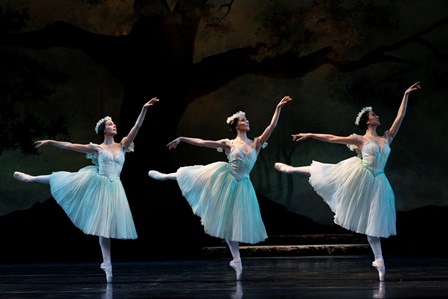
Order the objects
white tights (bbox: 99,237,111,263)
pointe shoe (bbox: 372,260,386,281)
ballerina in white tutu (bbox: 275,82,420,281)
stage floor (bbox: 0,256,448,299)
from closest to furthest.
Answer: stage floor (bbox: 0,256,448,299) → pointe shoe (bbox: 372,260,386,281) → ballerina in white tutu (bbox: 275,82,420,281) → white tights (bbox: 99,237,111,263)

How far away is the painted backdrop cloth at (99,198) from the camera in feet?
23.1

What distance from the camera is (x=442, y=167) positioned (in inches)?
421

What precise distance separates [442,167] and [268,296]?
6.07 metres

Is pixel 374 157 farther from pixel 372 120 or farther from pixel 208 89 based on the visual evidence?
pixel 208 89

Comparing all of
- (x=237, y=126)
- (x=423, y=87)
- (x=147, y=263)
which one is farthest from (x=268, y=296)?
(x=423, y=87)

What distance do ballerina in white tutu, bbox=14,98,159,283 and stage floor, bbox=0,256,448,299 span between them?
444mm

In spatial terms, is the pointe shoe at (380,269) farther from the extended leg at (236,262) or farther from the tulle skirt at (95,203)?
the tulle skirt at (95,203)

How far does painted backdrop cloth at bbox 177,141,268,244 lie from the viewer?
7.11m

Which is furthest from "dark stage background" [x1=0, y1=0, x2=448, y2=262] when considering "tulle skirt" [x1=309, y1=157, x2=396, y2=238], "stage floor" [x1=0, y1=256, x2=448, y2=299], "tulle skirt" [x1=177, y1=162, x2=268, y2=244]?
"tulle skirt" [x1=309, y1=157, x2=396, y2=238]

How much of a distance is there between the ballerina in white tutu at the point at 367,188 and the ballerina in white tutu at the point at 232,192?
1.87 ft

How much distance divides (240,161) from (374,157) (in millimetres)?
1194

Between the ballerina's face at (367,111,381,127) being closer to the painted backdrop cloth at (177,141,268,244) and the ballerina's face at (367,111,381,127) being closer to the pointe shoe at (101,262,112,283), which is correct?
the painted backdrop cloth at (177,141,268,244)

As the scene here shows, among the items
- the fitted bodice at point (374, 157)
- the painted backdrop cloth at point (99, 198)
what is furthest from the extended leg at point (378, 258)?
the painted backdrop cloth at point (99, 198)

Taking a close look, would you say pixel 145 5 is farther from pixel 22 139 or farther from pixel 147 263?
pixel 147 263
